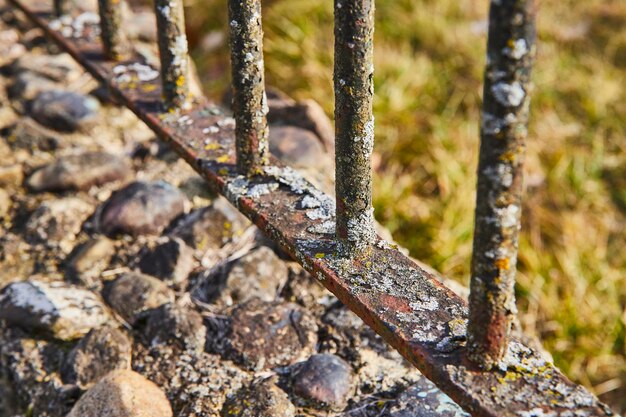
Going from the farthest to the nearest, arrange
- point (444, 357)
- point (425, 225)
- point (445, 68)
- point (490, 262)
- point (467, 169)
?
point (445, 68)
point (467, 169)
point (425, 225)
point (444, 357)
point (490, 262)

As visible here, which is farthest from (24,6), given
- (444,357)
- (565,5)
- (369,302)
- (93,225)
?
(565,5)

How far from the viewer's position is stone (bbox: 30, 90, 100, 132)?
2.44 metres

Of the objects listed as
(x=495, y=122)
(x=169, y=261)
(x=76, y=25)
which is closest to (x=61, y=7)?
(x=76, y=25)

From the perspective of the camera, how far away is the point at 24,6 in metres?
2.54

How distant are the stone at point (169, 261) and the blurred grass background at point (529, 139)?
177 cm

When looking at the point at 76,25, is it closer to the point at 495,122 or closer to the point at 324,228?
the point at 324,228

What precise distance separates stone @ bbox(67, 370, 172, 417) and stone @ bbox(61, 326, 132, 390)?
3.8 inches

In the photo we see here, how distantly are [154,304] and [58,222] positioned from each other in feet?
1.59

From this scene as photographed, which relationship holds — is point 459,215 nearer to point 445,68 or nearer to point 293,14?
point 445,68

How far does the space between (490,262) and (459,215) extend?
2.77 metres

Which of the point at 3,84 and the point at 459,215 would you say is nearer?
the point at 3,84

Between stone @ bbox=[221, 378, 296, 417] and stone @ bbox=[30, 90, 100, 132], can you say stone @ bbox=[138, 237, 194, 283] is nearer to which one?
stone @ bbox=[221, 378, 296, 417]

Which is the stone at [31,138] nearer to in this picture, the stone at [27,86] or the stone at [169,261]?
the stone at [27,86]

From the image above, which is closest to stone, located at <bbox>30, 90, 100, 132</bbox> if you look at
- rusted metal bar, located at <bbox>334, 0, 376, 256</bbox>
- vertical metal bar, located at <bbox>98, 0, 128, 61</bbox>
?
vertical metal bar, located at <bbox>98, 0, 128, 61</bbox>
